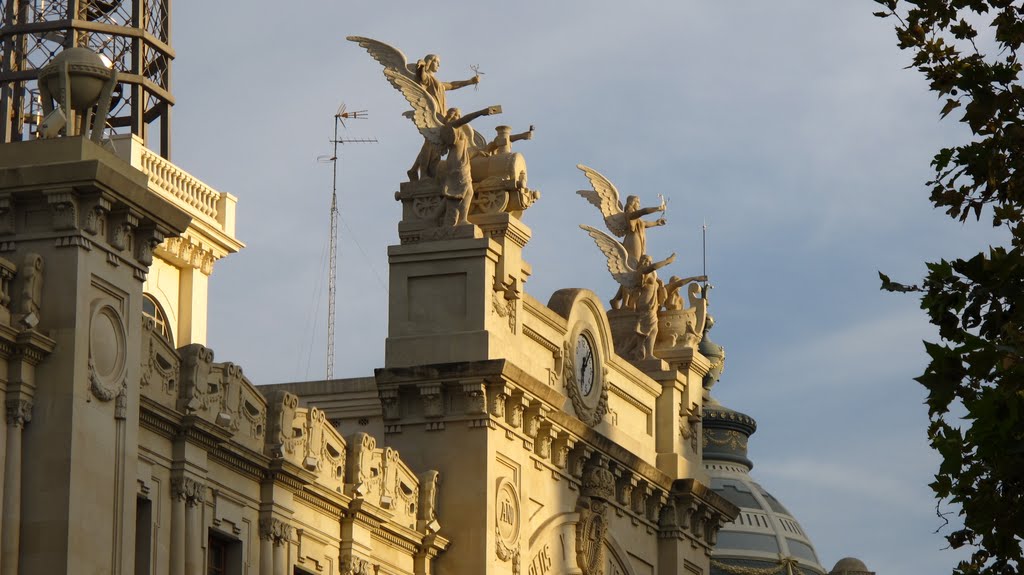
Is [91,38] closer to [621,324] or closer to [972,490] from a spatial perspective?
[621,324]

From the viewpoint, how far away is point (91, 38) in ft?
245

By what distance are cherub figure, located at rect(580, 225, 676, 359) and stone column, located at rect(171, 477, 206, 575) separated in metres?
18.5

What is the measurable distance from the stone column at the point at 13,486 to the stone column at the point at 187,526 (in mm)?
4885

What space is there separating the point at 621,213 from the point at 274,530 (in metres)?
16.8

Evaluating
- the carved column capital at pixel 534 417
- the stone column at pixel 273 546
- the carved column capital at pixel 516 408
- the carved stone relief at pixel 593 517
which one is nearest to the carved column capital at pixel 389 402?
the carved column capital at pixel 516 408

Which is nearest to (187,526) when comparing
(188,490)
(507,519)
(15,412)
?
(188,490)

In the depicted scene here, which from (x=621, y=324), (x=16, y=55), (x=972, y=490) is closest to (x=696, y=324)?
(x=621, y=324)

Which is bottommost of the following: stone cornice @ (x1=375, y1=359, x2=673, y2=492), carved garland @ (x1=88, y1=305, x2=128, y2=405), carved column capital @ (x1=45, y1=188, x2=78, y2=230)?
carved garland @ (x1=88, y1=305, x2=128, y2=405)

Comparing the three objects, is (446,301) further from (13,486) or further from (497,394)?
(13,486)

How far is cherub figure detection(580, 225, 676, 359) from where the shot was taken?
5678 centimetres

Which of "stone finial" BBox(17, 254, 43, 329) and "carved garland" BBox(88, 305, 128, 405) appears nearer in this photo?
"stone finial" BBox(17, 254, 43, 329)

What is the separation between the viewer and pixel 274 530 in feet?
139

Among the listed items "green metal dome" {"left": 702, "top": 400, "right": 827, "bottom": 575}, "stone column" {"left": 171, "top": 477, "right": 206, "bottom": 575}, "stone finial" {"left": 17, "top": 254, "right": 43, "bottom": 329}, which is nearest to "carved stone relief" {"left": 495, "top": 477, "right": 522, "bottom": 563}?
"stone column" {"left": 171, "top": 477, "right": 206, "bottom": 575}

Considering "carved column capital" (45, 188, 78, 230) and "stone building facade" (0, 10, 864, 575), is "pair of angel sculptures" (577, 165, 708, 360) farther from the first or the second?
"carved column capital" (45, 188, 78, 230)
